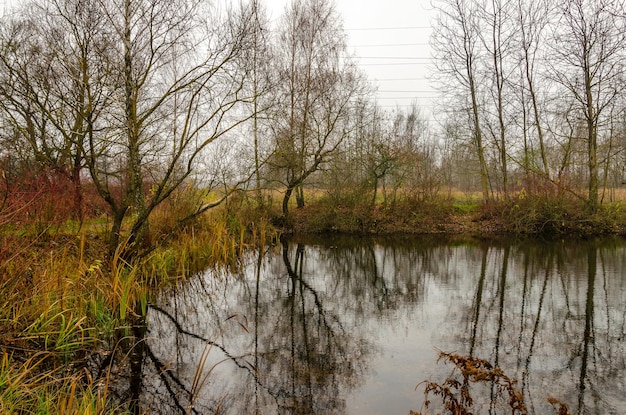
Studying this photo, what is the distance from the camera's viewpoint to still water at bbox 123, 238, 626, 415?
4.25 metres

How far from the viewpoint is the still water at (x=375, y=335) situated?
425cm

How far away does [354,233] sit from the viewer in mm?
19141

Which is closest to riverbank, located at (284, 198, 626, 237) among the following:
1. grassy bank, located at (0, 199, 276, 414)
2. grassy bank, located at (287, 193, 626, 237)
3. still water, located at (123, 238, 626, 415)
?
grassy bank, located at (287, 193, 626, 237)

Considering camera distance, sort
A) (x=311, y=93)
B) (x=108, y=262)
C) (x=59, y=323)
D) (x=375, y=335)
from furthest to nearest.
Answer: (x=311, y=93), (x=108, y=262), (x=375, y=335), (x=59, y=323)

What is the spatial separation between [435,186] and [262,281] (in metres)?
12.1

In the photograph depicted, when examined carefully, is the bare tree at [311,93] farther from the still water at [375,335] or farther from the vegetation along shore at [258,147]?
the still water at [375,335]

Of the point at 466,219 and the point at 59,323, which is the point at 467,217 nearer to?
the point at 466,219

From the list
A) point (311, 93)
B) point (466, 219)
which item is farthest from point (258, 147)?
point (466, 219)

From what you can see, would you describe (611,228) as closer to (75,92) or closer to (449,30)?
(449,30)

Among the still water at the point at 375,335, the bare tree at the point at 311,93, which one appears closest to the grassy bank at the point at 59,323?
the still water at the point at 375,335

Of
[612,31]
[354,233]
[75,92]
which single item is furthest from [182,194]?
[612,31]

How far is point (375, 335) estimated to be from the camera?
6.07 m

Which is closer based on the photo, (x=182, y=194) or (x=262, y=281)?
(x=262, y=281)

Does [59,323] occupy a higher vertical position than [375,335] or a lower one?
higher
